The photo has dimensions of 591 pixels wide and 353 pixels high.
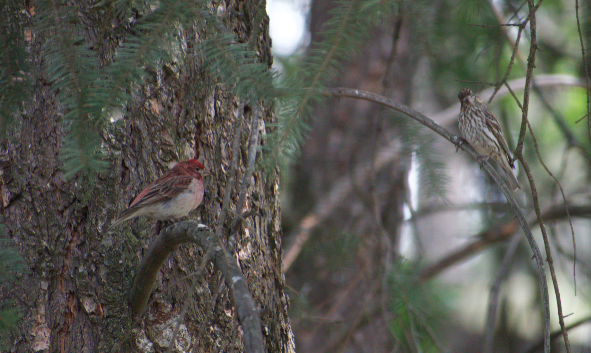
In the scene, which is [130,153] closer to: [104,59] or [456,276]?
[104,59]

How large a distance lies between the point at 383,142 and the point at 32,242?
14.9ft

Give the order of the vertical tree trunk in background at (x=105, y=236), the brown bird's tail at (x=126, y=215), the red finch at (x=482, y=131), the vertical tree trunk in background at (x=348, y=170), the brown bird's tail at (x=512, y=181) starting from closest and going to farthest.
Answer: the vertical tree trunk in background at (x=105, y=236) < the brown bird's tail at (x=126, y=215) < the brown bird's tail at (x=512, y=181) < the red finch at (x=482, y=131) < the vertical tree trunk in background at (x=348, y=170)

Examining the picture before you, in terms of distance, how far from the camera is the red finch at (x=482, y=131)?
4270 mm

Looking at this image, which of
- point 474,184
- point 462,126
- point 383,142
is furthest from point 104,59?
point 474,184

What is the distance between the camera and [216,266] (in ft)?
5.01

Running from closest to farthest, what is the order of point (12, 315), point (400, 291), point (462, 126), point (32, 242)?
point (12, 315), point (32, 242), point (400, 291), point (462, 126)

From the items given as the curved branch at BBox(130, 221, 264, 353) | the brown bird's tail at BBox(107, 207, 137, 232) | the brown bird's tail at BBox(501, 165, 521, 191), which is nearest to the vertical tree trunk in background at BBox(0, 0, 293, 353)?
the brown bird's tail at BBox(107, 207, 137, 232)

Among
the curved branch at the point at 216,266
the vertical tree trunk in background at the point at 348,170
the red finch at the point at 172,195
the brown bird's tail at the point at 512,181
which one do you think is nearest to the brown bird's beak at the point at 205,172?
the red finch at the point at 172,195

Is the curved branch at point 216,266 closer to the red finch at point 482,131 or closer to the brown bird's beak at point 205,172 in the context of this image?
the brown bird's beak at point 205,172

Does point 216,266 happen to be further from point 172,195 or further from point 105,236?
point 172,195

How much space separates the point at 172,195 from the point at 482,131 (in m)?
2.91

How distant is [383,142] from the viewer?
19.8ft

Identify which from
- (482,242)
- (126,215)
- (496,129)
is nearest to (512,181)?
(496,129)

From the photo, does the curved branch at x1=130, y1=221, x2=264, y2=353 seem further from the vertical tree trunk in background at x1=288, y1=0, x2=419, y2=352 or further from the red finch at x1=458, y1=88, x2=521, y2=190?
the vertical tree trunk in background at x1=288, y1=0, x2=419, y2=352
